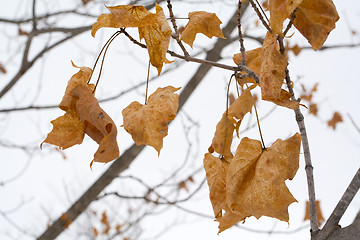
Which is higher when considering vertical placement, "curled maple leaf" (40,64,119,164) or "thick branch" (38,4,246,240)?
"thick branch" (38,4,246,240)

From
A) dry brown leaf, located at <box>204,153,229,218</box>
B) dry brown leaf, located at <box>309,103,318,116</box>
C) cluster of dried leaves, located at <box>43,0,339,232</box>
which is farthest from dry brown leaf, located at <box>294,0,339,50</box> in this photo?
dry brown leaf, located at <box>309,103,318,116</box>

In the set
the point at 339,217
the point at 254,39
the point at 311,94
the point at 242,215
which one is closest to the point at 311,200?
the point at 339,217

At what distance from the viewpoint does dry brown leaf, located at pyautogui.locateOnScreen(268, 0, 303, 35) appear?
1.47ft

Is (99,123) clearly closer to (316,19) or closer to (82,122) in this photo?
(82,122)

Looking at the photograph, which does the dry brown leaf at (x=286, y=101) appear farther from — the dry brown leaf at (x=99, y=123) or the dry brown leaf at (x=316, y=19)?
the dry brown leaf at (x=99, y=123)

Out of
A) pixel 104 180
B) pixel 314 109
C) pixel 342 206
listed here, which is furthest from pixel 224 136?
pixel 314 109

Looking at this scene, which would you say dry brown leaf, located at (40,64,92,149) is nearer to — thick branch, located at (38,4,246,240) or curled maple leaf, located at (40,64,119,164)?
curled maple leaf, located at (40,64,119,164)

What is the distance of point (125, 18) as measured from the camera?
55 cm

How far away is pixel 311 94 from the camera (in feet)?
9.25

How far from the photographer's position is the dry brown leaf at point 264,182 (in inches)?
21.2

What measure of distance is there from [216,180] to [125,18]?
31 cm

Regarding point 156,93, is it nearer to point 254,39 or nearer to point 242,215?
point 242,215

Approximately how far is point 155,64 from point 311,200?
1.20ft

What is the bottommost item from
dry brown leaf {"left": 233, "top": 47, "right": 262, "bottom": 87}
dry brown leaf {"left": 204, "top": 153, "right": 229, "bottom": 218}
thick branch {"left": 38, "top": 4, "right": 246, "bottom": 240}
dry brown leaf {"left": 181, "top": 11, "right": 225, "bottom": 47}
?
dry brown leaf {"left": 204, "top": 153, "right": 229, "bottom": 218}
